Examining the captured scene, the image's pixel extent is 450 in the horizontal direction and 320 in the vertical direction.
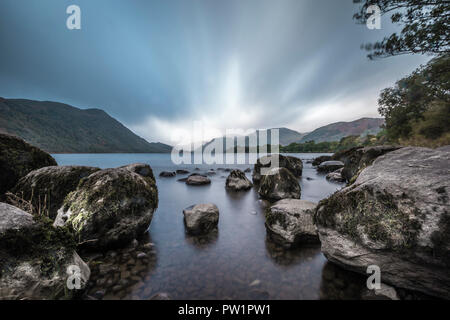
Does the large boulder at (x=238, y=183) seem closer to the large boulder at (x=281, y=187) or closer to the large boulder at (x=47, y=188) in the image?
the large boulder at (x=281, y=187)

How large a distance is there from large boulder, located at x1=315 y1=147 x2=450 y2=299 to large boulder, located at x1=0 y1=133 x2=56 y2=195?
11.9 metres

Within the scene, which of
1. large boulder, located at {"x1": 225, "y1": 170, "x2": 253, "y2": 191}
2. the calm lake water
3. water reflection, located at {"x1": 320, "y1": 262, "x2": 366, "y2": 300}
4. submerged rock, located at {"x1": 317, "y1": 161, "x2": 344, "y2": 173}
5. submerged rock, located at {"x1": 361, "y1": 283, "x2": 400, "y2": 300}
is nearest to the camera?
submerged rock, located at {"x1": 361, "y1": 283, "x2": 400, "y2": 300}

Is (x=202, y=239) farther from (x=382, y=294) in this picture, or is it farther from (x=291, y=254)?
(x=382, y=294)

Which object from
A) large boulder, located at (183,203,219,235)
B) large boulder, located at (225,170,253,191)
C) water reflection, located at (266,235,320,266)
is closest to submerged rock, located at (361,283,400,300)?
water reflection, located at (266,235,320,266)

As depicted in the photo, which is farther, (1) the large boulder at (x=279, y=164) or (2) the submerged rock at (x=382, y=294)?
(1) the large boulder at (x=279, y=164)

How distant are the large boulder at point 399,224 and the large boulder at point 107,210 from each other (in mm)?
5874

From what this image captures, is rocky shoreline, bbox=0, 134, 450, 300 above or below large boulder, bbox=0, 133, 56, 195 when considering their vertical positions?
below

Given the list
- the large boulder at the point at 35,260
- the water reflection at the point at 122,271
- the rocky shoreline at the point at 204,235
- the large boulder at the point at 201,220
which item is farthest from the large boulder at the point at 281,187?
the large boulder at the point at 35,260

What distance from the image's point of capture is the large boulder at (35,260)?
258cm

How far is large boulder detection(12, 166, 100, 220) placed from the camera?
6145mm

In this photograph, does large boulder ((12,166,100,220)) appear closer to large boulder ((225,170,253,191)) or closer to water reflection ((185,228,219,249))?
water reflection ((185,228,219,249))
